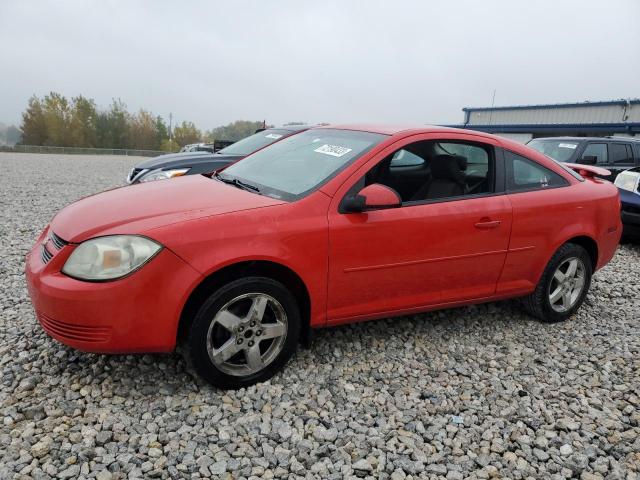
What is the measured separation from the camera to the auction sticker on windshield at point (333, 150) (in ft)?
10.8

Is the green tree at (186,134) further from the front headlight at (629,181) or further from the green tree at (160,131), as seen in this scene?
the front headlight at (629,181)

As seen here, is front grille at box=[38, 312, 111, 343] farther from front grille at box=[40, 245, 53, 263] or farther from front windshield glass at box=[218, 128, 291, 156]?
front windshield glass at box=[218, 128, 291, 156]

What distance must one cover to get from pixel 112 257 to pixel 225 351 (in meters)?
0.82

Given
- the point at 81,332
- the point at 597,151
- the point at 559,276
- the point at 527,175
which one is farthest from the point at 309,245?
the point at 597,151

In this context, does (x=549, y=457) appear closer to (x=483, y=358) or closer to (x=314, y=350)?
(x=483, y=358)

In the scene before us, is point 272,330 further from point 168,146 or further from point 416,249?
point 168,146

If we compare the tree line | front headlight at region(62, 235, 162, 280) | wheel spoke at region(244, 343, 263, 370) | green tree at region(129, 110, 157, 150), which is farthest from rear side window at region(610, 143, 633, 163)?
green tree at region(129, 110, 157, 150)

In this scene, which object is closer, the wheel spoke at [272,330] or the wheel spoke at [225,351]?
the wheel spoke at [225,351]

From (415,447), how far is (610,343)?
2269mm

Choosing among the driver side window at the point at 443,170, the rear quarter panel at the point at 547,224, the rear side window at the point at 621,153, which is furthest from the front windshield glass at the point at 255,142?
the rear side window at the point at 621,153

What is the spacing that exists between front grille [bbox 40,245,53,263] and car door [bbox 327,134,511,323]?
5.34 feet

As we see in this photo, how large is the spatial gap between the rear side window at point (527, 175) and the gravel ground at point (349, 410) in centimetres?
120

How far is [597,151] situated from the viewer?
9102 millimetres

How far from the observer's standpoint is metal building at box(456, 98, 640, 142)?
953 inches
